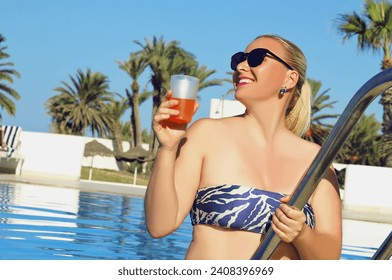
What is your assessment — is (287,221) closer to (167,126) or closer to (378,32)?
(167,126)

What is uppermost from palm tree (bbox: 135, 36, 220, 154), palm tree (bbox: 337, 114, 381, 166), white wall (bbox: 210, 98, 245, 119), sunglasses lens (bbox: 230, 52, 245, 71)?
palm tree (bbox: 135, 36, 220, 154)

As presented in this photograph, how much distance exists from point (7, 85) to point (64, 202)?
2785 cm

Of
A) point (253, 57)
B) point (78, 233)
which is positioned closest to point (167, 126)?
point (253, 57)

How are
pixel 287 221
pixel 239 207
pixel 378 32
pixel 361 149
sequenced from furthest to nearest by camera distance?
1. pixel 361 149
2. pixel 378 32
3. pixel 239 207
4. pixel 287 221

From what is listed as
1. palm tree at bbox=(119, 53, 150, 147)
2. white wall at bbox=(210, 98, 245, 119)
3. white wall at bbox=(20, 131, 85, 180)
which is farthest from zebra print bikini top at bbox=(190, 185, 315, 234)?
palm tree at bbox=(119, 53, 150, 147)

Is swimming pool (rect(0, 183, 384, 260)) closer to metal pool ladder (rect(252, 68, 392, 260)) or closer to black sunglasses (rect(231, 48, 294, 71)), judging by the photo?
black sunglasses (rect(231, 48, 294, 71))

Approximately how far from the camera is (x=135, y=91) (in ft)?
132

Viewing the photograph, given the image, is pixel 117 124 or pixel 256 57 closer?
pixel 256 57

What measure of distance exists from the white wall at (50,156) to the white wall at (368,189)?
9.05 metres

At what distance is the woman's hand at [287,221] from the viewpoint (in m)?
1.91

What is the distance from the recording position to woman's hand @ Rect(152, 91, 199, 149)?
76.4 inches

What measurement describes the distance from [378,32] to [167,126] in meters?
29.4
